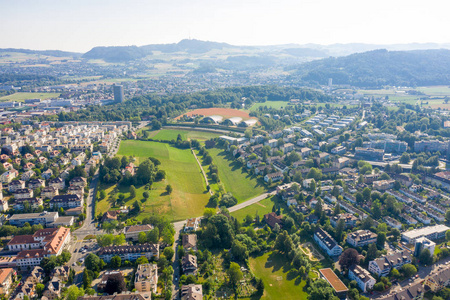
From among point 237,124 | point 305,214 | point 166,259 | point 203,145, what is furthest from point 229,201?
point 237,124

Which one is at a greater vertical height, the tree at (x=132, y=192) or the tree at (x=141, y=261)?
the tree at (x=132, y=192)

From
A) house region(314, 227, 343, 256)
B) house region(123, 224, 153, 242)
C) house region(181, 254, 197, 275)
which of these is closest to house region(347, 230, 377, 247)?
house region(314, 227, 343, 256)

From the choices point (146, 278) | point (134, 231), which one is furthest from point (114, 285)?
point (134, 231)

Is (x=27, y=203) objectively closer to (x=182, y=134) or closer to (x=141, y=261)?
(x=141, y=261)

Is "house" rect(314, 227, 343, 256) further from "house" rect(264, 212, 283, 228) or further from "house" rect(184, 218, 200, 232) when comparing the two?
"house" rect(184, 218, 200, 232)

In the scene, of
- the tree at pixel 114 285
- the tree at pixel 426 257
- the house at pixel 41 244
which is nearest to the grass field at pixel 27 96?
the house at pixel 41 244

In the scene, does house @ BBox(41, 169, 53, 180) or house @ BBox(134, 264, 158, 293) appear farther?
house @ BBox(41, 169, 53, 180)

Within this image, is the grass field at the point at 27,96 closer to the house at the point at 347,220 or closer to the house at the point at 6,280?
the house at the point at 6,280
